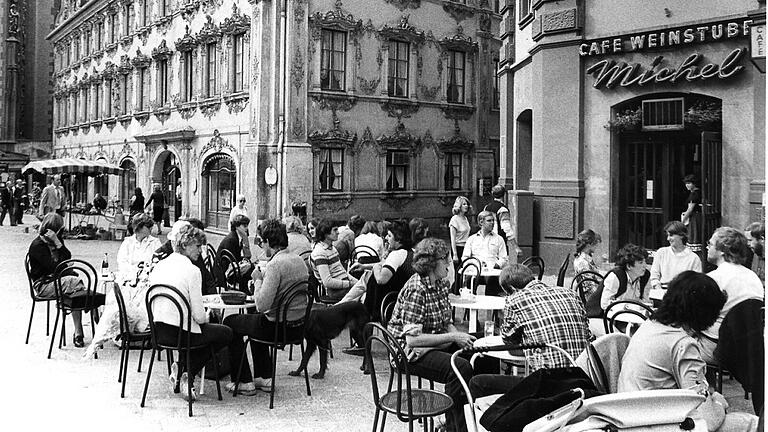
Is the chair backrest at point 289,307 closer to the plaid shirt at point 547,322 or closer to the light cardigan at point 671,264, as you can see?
the plaid shirt at point 547,322

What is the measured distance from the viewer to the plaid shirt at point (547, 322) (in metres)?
5.23

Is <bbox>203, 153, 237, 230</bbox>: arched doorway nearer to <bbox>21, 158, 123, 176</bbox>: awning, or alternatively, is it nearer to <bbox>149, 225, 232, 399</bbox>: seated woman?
<bbox>21, 158, 123, 176</bbox>: awning

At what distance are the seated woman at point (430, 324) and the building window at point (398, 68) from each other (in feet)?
66.5

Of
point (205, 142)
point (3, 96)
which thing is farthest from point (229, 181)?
point (3, 96)

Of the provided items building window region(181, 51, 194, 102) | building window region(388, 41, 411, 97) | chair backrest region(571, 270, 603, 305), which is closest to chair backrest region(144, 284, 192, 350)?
chair backrest region(571, 270, 603, 305)

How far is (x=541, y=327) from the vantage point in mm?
5270

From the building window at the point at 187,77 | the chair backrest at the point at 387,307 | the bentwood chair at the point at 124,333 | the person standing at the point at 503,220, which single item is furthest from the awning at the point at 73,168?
the chair backrest at the point at 387,307

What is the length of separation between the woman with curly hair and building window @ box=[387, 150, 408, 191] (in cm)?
1842

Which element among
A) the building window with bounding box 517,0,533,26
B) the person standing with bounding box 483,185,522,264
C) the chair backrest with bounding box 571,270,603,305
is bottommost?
the chair backrest with bounding box 571,270,603,305

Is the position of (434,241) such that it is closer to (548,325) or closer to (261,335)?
(548,325)

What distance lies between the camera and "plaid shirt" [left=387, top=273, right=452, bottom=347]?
612 centimetres

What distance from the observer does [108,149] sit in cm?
3741

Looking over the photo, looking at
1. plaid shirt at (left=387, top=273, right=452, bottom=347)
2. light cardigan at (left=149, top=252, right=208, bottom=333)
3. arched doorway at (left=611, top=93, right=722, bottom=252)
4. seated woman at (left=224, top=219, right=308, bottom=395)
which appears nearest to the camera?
plaid shirt at (left=387, top=273, right=452, bottom=347)

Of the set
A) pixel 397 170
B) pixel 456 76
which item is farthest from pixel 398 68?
pixel 397 170
